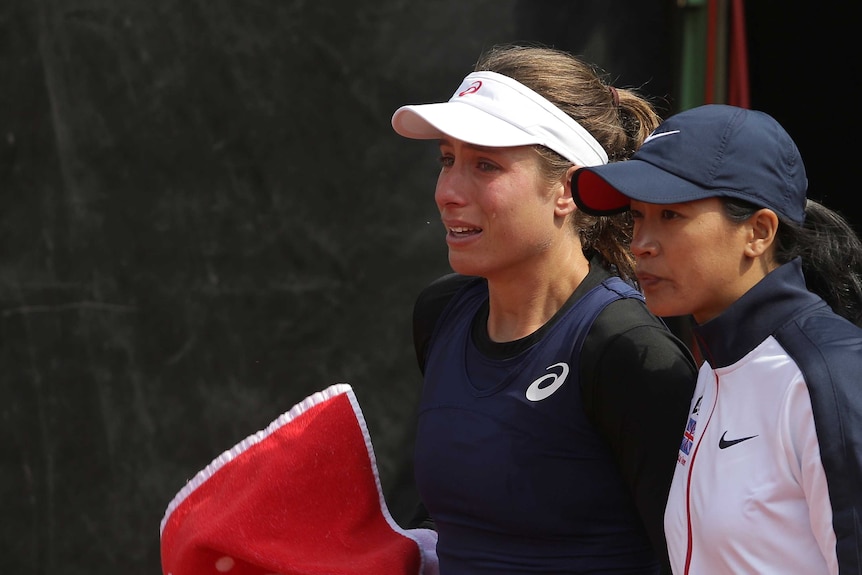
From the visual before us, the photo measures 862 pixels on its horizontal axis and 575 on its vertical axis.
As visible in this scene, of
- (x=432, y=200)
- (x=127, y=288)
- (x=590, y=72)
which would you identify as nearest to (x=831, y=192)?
(x=432, y=200)

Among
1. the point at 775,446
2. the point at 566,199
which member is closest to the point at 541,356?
the point at 566,199

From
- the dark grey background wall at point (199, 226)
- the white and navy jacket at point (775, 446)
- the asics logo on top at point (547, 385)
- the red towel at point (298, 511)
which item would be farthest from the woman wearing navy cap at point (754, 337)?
the dark grey background wall at point (199, 226)

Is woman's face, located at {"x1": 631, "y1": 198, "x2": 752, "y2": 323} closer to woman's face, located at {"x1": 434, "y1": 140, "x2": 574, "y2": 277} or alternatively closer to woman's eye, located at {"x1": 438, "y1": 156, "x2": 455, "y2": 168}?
woman's face, located at {"x1": 434, "y1": 140, "x2": 574, "y2": 277}

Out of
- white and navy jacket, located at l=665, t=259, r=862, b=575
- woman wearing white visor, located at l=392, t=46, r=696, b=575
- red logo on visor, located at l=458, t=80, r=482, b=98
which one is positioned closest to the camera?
white and navy jacket, located at l=665, t=259, r=862, b=575

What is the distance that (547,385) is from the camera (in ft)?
5.70

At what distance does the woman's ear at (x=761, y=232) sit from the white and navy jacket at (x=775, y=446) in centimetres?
4

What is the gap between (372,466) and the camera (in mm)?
2076

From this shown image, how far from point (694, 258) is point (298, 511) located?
873 mm

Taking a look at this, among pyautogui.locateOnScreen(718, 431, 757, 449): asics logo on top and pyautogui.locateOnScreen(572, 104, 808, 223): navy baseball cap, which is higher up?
pyautogui.locateOnScreen(572, 104, 808, 223): navy baseball cap

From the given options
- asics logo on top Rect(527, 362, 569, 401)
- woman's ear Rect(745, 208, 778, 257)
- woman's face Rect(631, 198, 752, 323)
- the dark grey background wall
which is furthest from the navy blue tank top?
the dark grey background wall

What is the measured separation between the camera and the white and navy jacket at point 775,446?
1.24m

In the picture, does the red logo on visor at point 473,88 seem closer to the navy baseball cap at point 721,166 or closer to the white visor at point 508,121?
the white visor at point 508,121

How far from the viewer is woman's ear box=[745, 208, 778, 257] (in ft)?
4.81

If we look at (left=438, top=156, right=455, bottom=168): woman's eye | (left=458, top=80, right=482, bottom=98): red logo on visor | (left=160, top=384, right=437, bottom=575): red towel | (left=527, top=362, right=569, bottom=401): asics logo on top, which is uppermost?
(left=458, top=80, right=482, bottom=98): red logo on visor
